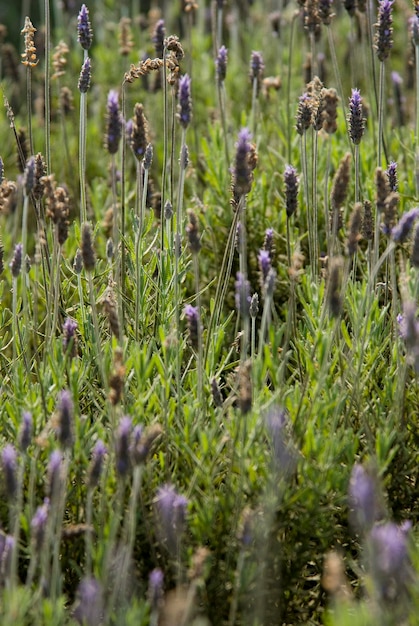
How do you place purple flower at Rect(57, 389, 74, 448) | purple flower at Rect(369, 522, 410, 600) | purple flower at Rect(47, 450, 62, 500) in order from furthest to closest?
1. purple flower at Rect(57, 389, 74, 448)
2. purple flower at Rect(47, 450, 62, 500)
3. purple flower at Rect(369, 522, 410, 600)

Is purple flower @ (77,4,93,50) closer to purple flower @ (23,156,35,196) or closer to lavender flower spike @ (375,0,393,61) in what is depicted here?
purple flower @ (23,156,35,196)

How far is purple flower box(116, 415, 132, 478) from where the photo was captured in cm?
132

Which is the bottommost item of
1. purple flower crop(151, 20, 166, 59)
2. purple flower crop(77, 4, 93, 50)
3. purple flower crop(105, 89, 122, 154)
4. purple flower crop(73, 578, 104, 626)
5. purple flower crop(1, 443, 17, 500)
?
purple flower crop(73, 578, 104, 626)

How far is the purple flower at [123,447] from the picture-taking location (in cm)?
132

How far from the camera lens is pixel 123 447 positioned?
1.33 meters

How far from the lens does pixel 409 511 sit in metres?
1.70

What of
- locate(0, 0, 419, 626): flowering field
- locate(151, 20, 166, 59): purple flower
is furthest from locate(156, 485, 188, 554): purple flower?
locate(151, 20, 166, 59): purple flower

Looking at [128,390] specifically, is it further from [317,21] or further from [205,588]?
[317,21]

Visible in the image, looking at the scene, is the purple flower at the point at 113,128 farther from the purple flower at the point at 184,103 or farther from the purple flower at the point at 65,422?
the purple flower at the point at 65,422

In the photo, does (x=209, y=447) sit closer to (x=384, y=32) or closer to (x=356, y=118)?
(x=356, y=118)

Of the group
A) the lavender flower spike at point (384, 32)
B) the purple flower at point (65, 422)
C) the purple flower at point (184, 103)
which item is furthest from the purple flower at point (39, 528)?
the lavender flower spike at point (384, 32)

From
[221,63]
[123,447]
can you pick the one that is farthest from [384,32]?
[123,447]

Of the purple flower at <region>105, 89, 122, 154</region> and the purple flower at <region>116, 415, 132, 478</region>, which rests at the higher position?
the purple flower at <region>105, 89, 122, 154</region>

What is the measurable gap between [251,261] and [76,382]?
1073mm
